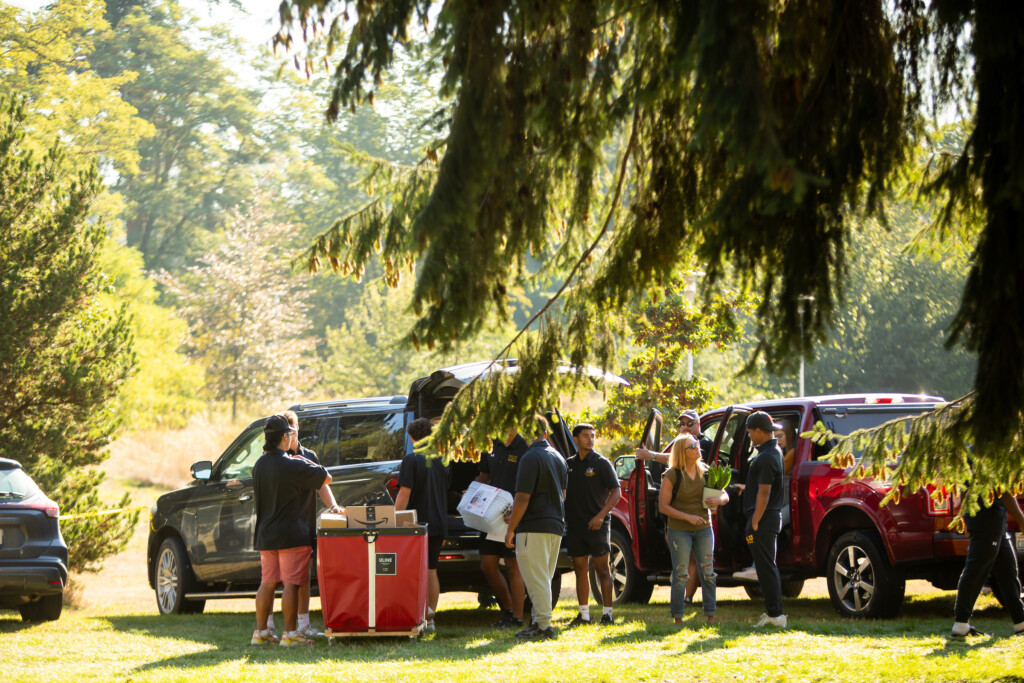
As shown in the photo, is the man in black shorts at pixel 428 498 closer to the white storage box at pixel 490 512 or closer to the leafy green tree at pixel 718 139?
the white storage box at pixel 490 512

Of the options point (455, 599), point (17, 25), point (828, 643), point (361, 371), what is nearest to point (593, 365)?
point (828, 643)

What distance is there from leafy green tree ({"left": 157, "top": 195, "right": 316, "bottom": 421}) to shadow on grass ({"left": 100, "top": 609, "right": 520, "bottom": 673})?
30548 millimetres

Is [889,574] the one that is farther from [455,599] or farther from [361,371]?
[361,371]

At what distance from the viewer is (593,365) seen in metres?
7.84

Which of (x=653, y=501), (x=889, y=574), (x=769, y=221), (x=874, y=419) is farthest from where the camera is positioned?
(x=653, y=501)

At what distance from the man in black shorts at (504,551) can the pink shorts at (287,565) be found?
5.27 feet

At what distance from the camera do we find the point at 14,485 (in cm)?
1148

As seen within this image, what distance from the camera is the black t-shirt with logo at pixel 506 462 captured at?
10.5m

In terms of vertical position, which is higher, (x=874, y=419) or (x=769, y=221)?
(x=769, y=221)

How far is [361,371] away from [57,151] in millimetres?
26793

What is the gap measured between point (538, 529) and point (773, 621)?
2.21m

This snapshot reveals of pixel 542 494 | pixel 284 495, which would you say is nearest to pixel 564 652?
pixel 542 494

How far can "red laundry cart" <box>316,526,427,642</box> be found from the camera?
9.35 m

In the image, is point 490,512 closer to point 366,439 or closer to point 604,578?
point 604,578
